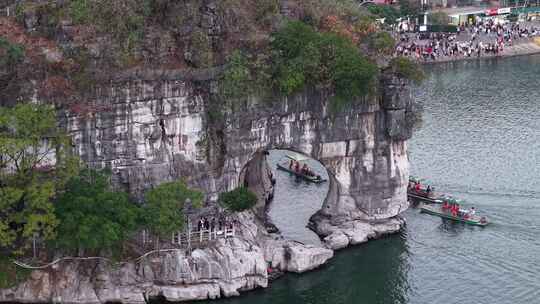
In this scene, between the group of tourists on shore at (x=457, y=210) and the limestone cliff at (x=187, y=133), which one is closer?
the limestone cliff at (x=187, y=133)

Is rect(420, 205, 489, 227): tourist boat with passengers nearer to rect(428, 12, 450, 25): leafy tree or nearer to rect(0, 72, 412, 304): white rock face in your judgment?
rect(0, 72, 412, 304): white rock face

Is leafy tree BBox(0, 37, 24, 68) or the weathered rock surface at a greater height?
leafy tree BBox(0, 37, 24, 68)

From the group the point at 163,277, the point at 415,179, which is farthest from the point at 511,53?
the point at 163,277

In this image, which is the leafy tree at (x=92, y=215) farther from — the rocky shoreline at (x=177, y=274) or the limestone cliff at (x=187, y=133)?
the limestone cliff at (x=187, y=133)

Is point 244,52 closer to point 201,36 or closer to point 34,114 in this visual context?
point 201,36

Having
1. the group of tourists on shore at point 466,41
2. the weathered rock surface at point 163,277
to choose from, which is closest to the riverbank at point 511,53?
the group of tourists on shore at point 466,41

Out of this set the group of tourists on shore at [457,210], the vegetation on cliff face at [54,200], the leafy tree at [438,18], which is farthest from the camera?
the leafy tree at [438,18]

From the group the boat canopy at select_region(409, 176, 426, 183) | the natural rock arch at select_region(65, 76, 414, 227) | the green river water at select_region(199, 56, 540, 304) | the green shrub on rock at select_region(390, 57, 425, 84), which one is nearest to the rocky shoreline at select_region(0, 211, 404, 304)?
the green river water at select_region(199, 56, 540, 304)
